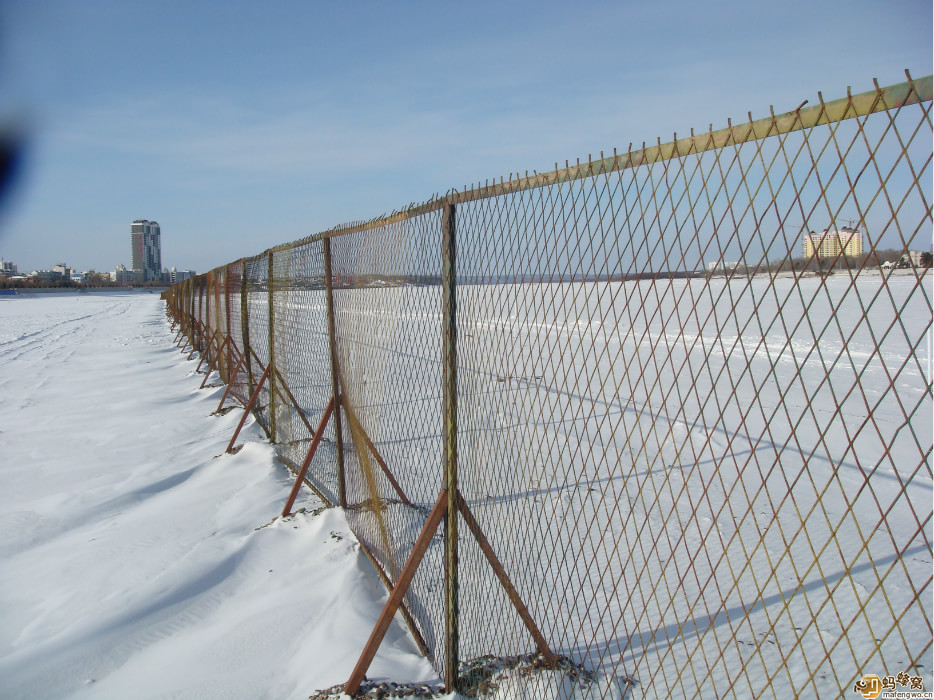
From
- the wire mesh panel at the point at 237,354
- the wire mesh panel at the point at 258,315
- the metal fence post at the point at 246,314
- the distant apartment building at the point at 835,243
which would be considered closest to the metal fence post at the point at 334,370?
the wire mesh panel at the point at 258,315

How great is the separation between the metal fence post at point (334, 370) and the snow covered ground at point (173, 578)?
269 millimetres

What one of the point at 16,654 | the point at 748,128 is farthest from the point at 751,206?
the point at 16,654

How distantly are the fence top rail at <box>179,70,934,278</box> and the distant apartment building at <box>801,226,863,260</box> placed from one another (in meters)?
0.30

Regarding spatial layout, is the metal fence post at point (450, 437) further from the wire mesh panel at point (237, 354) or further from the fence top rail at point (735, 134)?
the wire mesh panel at point (237, 354)

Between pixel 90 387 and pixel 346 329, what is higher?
pixel 346 329

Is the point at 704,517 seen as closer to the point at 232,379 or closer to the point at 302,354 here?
the point at 302,354

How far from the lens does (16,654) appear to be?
3.39 m

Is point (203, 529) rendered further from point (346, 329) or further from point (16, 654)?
point (346, 329)

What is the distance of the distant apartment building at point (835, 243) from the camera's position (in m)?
1.64

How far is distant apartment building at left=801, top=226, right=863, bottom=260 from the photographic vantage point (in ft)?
5.38

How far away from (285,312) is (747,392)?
7.12 meters

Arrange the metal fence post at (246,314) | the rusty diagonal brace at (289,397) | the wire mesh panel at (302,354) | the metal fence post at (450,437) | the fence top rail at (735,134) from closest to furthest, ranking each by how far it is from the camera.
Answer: the fence top rail at (735,134) → the metal fence post at (450,437) → the wire mesh panel at (302,354) → the rusty diagonal brace at (289,397) → the metal fence post at (246,314)

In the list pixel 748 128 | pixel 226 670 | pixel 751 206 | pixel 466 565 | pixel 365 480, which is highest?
pixel 748 128

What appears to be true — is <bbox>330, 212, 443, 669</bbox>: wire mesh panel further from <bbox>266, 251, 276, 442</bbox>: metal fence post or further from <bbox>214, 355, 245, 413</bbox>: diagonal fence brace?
<bbox>214, 355, 245, 413</bbox>: diagonal fence brace
